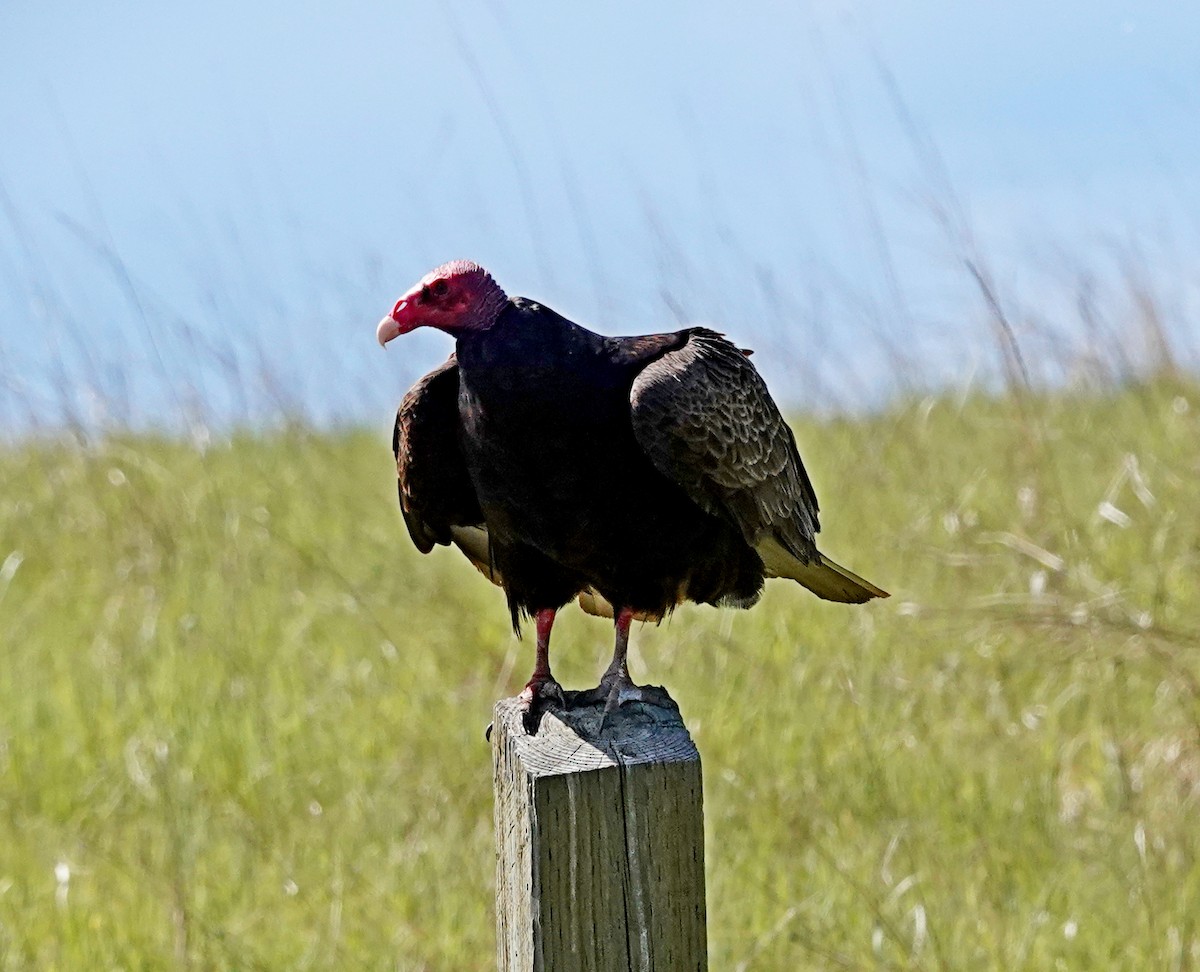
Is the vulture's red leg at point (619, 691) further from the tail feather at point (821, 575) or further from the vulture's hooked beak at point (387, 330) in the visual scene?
the vulture's hooked beak at point (387, 330)

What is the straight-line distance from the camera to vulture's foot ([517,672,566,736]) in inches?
93.5

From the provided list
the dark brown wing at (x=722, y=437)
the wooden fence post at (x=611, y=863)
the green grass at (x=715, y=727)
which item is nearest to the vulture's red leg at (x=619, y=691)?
the dark brown wing at (x=722, y=437)

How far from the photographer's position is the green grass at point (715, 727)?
3.26 meters

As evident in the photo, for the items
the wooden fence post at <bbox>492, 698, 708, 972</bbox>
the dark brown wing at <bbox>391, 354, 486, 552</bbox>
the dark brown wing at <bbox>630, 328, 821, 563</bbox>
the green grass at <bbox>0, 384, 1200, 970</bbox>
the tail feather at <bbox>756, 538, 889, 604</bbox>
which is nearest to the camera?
the wooden fence post at <bbox>492, 698, 708, 972</bbox>

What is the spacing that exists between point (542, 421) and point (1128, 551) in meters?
3.17

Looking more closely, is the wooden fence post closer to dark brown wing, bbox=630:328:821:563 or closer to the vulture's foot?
the vulture's foot

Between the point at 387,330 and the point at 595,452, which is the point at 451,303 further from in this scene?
the point at 595,452

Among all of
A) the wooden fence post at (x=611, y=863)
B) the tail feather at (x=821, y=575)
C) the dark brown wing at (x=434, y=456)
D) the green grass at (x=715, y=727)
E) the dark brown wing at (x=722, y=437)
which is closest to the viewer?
the wooden fence post at (x=611, y=863)

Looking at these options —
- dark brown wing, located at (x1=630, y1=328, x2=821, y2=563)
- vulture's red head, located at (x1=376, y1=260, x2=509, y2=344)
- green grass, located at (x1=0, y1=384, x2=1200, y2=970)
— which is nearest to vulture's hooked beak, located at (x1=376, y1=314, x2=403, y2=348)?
vulture's red head, located at (x1=376, y1=260, x2=509, y2=344)

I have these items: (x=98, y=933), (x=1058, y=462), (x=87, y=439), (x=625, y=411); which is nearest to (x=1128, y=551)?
(x=1058, y=462)

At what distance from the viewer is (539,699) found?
2.51 m

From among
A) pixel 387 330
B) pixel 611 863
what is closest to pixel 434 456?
pixel 387 330

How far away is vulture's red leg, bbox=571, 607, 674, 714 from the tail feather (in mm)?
309

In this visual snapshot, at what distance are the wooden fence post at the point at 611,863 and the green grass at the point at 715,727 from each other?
84cm
